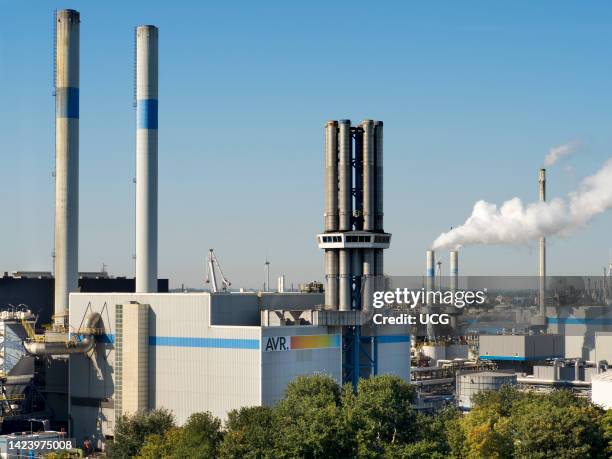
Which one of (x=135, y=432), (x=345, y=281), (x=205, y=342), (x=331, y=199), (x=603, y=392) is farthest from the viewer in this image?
(x=331, y=199)

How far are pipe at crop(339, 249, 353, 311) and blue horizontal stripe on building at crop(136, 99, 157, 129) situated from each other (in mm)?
23005

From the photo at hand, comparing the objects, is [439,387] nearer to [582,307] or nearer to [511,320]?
[511,320]

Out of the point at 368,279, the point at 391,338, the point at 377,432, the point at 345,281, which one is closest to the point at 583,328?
the point at 391,338

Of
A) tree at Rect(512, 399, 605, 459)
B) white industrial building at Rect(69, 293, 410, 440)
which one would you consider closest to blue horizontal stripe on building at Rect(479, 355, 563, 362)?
white industrial building at Rect(69, 293, 410, 440)

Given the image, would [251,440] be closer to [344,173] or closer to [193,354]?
[193,354]

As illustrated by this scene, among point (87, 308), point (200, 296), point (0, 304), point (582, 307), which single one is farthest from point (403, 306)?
point (582, 307)

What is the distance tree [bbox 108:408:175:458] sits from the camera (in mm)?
75000

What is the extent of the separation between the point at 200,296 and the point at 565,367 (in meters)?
51.9

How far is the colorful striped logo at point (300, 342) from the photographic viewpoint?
8250 centimetres

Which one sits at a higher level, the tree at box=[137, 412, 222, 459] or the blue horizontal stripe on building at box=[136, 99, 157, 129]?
the blue horizontal stripe on building at box=[136, 99, 157, 129]

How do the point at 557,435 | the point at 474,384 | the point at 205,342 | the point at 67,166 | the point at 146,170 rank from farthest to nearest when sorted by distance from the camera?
the point at 474,384, the point at 67,166, the point at 146,170, the point at 205,342, the point at 557,435

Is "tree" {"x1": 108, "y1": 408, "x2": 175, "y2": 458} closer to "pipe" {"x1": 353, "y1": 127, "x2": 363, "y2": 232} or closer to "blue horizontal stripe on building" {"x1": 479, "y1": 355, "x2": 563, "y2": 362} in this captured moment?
"pipe" {"x1": 353, "y1": 127, "x2": 363, "y2": 232}

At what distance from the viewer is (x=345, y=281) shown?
90.8m

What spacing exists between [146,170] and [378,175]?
22.7m
